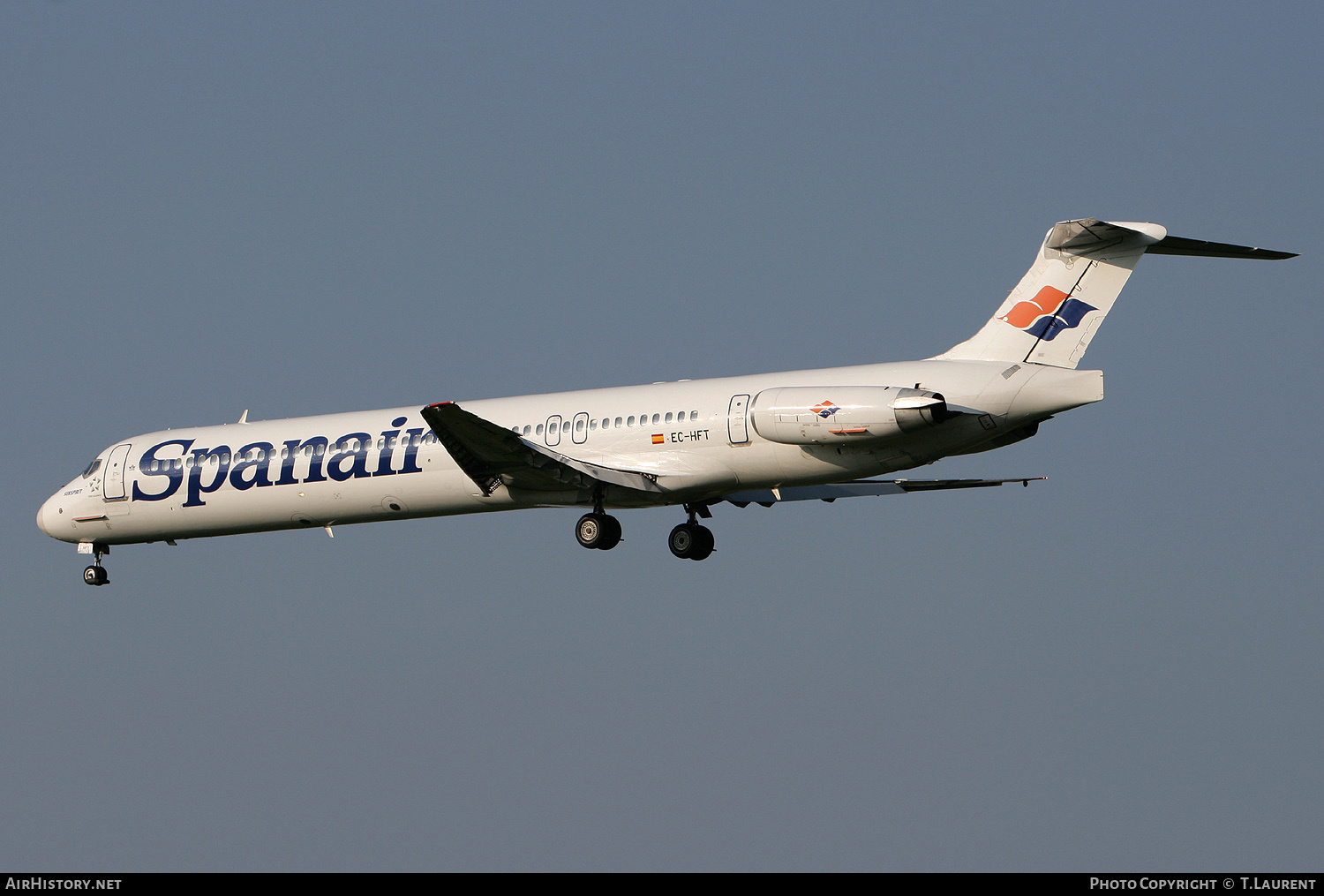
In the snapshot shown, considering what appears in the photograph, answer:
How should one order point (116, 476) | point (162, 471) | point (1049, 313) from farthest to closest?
point (116, 476)
point (162, 471)
point (1049, 313)

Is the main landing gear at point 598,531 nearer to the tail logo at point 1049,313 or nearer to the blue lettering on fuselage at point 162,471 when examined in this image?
the tail logo at point 1049,313

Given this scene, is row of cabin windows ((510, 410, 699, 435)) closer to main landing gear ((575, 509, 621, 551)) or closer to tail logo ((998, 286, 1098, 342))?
main landing gear ((575, 509, 621, 551))

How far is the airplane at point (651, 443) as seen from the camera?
25.5 meters

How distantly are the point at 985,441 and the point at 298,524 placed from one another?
42.5 ft

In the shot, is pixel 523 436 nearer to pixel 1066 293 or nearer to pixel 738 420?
pixel 738 420

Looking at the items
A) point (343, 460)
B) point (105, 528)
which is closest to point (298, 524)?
point (343, 460)

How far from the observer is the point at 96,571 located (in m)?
33.7

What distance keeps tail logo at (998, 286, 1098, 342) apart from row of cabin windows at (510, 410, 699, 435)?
212 inches

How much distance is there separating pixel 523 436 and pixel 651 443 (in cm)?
258

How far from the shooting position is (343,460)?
101 feet

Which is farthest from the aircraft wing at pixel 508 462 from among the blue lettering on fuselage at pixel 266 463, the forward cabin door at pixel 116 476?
the forward cabin door at pixel 116 476

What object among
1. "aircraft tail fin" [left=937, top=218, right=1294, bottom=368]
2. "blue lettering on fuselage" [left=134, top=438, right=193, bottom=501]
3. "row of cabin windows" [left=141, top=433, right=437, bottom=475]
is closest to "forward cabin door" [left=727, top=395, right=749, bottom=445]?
"aircraft tail fin" [left=937, top=218, right=1294, bottom=368]

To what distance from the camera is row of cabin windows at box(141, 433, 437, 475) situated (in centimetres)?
3028

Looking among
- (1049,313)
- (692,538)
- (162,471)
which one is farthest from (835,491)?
(162,471)
